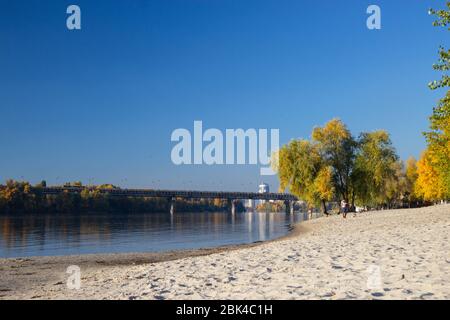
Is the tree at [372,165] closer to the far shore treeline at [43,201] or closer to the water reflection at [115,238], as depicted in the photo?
the water reflection at [115,238]

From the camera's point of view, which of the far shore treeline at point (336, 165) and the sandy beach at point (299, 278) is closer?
the sandy beach at point (299, 278)

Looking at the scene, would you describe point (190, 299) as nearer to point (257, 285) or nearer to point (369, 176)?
point (257, 285)

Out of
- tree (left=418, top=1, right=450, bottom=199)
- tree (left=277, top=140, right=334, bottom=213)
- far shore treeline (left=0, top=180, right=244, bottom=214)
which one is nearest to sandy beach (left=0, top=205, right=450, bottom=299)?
tree (left=418, top=1, right=450, bottom=199)

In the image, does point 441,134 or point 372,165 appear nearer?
point 441,134

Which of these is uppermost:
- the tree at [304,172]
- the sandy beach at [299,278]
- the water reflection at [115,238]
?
the tree at [304,172]

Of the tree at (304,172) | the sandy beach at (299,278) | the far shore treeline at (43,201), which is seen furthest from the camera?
the far shore treeline at (43,201)

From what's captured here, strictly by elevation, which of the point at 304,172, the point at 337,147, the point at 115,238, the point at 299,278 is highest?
the point at 337,147

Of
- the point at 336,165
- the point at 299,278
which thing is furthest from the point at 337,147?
the point at 299,278

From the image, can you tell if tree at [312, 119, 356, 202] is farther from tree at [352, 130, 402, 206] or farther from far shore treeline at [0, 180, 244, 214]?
far shore treeline at [0, 180, 244, 214]

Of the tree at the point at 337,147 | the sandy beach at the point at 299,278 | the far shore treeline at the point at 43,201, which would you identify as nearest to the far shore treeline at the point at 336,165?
the tree at the point at 337,147

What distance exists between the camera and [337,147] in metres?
68.6

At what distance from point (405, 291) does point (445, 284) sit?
1228 millimetres

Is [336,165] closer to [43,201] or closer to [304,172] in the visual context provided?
[304,172]

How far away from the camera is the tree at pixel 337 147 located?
224 ft
